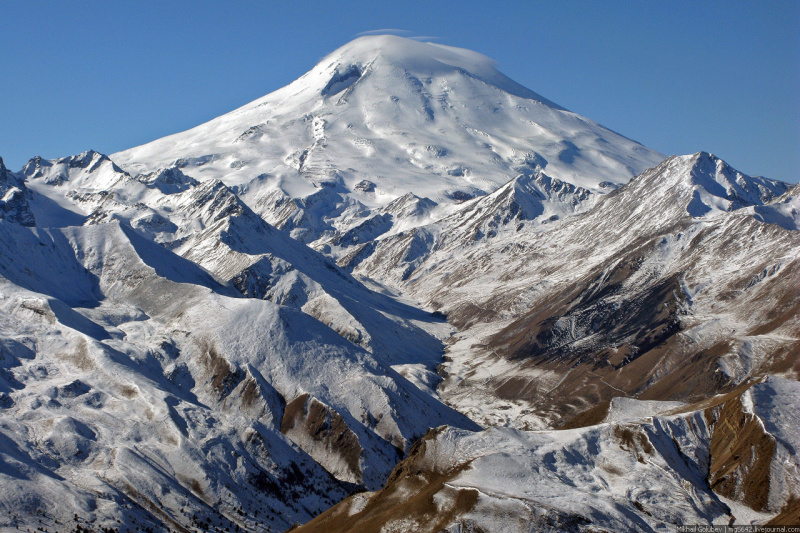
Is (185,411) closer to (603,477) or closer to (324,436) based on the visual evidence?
(324,436)

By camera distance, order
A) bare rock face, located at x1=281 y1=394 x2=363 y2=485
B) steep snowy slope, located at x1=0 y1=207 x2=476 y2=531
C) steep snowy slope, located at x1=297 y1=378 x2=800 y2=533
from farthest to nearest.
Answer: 1. bare rock face, located at x1=281 y1=394 x2=363 y2=485
2. steep snowy slope, located at x1=0 y1=207 x2=476 y2=531
3. steep snowy slope, located at x1=297 y1=378 x2=800 y2=533

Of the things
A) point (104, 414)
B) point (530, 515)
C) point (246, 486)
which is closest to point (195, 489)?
point (246, 486)

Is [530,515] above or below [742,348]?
below

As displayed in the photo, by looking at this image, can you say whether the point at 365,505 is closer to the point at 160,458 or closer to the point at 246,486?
the point at 246,486

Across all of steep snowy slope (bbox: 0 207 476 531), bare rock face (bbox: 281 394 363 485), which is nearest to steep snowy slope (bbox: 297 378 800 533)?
steep snowy slope (bbox: 0 207 476 531)

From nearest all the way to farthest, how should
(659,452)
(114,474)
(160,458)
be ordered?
(659,452)
(114,474)
(160,458)

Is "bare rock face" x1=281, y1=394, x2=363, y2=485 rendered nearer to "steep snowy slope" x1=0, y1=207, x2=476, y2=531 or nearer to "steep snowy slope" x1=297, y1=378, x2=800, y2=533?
"steep snowy slope" x1=0, y1=207, x2=476, y2=531

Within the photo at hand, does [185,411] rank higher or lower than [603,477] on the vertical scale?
lower

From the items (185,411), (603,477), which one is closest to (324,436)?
(185,411)

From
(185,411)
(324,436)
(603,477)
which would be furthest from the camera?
(324,436)
